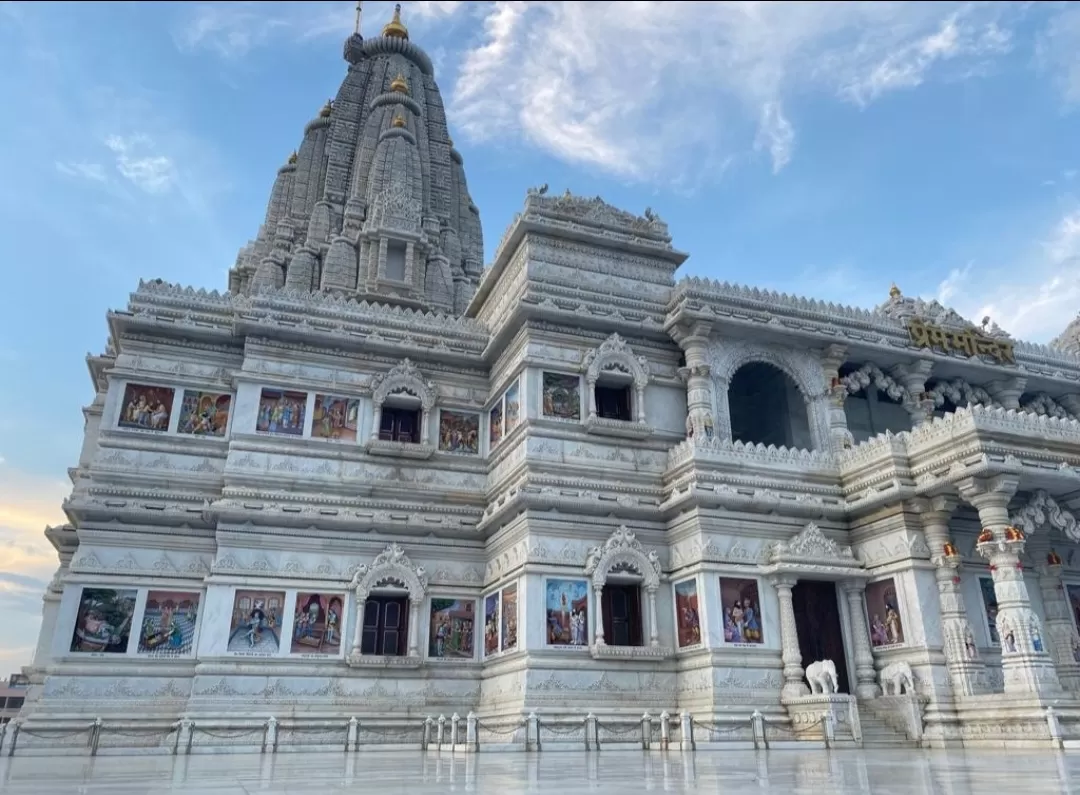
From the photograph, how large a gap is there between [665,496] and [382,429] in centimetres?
861

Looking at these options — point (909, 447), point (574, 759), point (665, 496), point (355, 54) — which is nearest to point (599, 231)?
point (665, 496)

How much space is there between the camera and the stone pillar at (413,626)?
21.0 metres

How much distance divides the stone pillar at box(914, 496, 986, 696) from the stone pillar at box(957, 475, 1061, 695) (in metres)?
0.67

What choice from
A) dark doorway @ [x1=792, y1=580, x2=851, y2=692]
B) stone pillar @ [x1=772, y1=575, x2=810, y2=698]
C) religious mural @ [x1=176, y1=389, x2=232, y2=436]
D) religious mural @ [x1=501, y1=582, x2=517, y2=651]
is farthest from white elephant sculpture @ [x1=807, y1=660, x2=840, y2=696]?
religious mural @ [x1=176, y1=389, x2=232, y2=436]

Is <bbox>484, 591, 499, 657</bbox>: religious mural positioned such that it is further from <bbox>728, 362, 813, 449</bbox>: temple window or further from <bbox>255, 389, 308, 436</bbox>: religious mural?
<bbox>728, 362, 813, 449</bbox>: temple window

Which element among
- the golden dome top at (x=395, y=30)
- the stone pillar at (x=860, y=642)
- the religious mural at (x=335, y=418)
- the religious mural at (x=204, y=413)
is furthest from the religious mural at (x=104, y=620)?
the golden dome top at (x=395, y=30)

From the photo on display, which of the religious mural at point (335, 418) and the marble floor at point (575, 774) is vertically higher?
the religious mural at point (335, 418)

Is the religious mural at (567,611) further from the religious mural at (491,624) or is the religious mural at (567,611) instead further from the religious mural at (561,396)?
the religious mural at (561,396)

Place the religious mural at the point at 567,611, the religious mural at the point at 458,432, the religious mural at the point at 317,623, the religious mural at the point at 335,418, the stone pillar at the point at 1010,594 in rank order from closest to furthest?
the stone pillar at the point at 1010,594
the religious mural at the point at 567,611
the religious mural at the point at 317,623
the religious mural at the point at 335,418
the religious mural at the point at 458,432

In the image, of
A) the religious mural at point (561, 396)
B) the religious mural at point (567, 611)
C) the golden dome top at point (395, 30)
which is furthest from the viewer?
the golden dome top at point (395, 30)

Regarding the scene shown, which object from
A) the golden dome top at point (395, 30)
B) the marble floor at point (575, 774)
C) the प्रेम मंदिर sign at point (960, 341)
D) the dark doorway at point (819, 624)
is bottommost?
the marble floor at point (575, 774)

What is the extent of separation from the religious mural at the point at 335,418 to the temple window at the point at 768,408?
38.2ft

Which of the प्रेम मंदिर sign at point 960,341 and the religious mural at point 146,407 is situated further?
the प्रेम मंदिर sign at point 960,341

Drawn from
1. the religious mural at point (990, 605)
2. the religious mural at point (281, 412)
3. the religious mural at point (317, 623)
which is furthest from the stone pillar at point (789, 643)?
the religious mural at point (281, 412)
